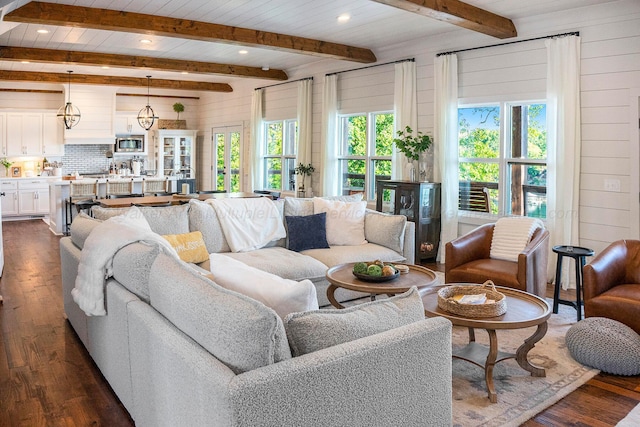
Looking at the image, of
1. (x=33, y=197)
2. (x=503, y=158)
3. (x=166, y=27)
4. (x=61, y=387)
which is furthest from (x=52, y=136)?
(x=61, y=387)

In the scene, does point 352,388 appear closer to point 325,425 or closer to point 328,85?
point 325,425

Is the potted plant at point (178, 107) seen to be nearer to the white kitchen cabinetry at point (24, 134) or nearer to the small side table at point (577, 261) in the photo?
the white kitchen cabinetry at point (24, 134)

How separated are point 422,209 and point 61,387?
4495mm

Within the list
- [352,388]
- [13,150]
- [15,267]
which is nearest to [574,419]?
[352,388]

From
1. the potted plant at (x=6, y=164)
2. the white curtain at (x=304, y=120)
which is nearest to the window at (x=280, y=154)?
the white curtain at (x=304, y=120)

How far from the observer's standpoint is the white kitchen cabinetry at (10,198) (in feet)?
34.2

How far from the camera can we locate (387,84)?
24.6 feet

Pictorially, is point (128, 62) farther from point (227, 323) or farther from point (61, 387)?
point (227, 323)

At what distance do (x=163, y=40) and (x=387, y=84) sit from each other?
10.2 feet

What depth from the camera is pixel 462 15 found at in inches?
198

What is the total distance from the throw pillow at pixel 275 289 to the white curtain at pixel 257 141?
804cm

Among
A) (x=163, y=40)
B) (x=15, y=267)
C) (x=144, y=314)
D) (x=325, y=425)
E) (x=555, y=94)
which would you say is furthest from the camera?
(x=163, y=40)

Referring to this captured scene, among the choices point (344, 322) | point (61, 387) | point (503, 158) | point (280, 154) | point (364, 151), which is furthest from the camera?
point (280, 154)

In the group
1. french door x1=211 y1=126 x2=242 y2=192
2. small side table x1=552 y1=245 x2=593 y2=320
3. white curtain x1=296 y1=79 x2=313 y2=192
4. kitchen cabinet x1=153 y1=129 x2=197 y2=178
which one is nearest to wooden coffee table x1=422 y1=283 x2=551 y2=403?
small side table x1=552 y1=245 x2=593 y2=320
